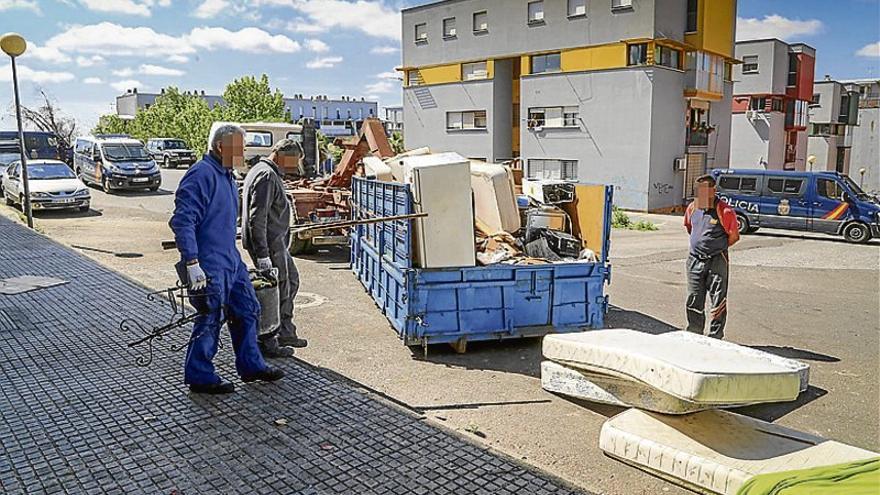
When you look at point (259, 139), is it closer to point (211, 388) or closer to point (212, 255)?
point (212, 255)

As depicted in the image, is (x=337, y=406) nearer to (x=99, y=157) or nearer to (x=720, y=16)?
(x=99, y=157)

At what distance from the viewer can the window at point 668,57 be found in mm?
25375

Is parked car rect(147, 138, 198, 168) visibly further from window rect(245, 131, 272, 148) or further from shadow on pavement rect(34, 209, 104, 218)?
window rect(245, 131, 272, 148)

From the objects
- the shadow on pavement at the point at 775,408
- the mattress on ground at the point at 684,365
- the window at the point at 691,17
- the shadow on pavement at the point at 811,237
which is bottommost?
the shadow on pavement at the point at 811,237

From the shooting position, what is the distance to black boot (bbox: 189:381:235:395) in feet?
17.4

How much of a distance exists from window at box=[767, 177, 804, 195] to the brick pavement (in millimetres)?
16201

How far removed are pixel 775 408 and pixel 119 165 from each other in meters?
24.1

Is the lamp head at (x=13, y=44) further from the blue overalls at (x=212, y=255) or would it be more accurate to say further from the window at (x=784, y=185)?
the window at (x=784, y=185)

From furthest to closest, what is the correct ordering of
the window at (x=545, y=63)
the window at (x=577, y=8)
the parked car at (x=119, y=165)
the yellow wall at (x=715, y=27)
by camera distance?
the window at (x=545, y=63) < the window at (x=577, y=8) < the yellow wall at (x=715, y=27) < the parked car at (x=119, y=165)

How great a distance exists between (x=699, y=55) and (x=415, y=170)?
24.3 meters

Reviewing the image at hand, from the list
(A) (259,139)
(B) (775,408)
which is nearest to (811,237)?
(B) (775,408)

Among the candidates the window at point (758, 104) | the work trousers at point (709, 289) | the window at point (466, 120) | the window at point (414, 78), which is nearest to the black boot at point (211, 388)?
the work trousers at point (709, 289)

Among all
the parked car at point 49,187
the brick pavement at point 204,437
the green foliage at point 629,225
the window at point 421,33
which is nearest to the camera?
the brick pavement at point 204,437

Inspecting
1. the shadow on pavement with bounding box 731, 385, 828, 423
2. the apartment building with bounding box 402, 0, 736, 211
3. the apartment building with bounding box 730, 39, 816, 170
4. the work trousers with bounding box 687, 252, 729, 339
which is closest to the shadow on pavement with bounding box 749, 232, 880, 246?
the apartment building with bounding box 402, 0, 736, 211
